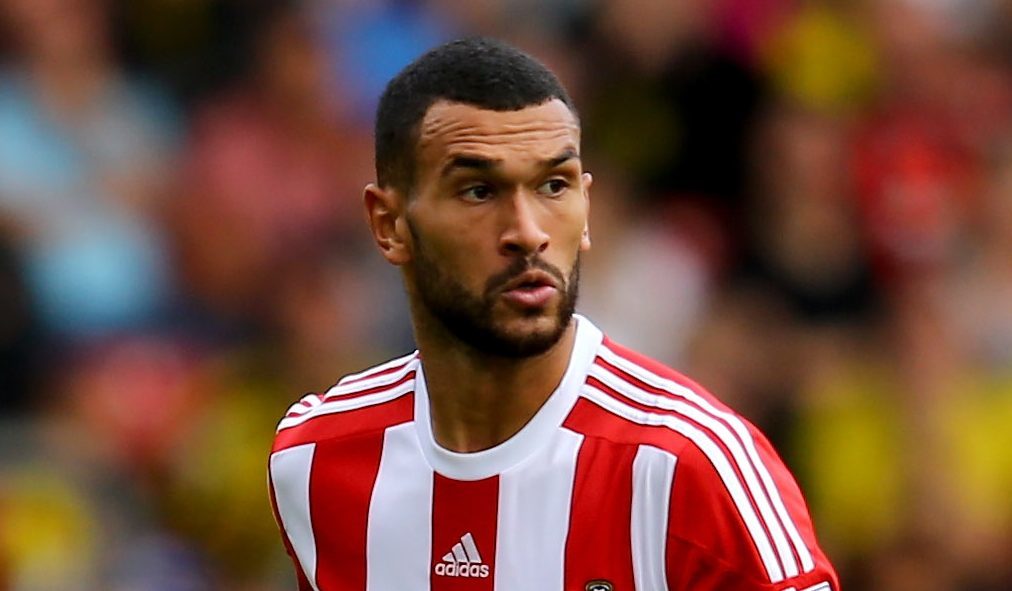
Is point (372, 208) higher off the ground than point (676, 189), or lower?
lower

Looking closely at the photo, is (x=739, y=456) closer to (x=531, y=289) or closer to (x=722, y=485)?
(x=722, y=485)

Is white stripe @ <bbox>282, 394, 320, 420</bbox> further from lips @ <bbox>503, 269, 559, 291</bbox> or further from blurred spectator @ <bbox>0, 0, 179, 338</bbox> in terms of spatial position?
blurred spectator @ <bbox>0, 0, 179, 338</bbox>

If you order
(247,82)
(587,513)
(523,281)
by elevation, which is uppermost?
(247,82)

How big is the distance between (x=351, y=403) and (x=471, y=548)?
459 millimetres

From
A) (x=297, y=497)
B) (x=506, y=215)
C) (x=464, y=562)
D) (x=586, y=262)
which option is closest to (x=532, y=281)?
(x=506, y=215)

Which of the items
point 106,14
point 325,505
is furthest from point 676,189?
point 325,505

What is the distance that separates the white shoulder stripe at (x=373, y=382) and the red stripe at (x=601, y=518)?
0.52 meters

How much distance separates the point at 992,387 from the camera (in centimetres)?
712

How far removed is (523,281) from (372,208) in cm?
41

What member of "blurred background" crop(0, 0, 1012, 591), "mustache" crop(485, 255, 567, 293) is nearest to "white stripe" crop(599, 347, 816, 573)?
"mustache" crop(485, 255, 567, 293)

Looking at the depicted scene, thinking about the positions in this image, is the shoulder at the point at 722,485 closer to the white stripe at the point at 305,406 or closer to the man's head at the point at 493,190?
the man's head at the point at 493,190

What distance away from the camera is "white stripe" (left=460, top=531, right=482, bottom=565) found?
3.68m

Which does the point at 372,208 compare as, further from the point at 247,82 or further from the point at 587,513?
the point at 247,82

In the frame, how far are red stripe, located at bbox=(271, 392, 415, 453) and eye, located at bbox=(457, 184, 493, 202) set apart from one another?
567mm
